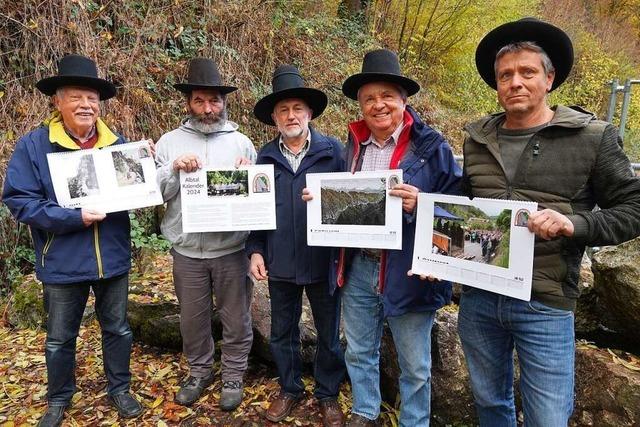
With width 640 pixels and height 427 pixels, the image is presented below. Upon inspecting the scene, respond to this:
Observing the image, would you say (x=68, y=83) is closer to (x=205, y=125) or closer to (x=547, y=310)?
(x=205, y=125)

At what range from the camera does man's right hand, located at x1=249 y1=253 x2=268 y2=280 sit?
3342mm

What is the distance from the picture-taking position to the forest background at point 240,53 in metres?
6.30

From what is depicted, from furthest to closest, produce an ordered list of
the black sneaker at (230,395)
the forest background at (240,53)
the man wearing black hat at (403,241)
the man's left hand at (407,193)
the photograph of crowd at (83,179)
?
the forest background at (240,53) < the black sneaker at (230,395) < the photograph of crowd at (83,179) < the man wearing black hat at (403,241) < the man's left hand at (407,193)

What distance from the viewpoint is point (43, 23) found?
20.7 ft

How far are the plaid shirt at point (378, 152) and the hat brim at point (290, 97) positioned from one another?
586mm

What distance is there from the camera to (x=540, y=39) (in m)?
2.22

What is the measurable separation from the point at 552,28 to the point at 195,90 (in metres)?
2.58

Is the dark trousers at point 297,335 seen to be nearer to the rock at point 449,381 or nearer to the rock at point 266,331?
the rock at point 266,331

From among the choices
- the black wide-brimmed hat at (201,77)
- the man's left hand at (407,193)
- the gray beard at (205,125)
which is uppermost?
the black wide-brimmed hat at (201,77)

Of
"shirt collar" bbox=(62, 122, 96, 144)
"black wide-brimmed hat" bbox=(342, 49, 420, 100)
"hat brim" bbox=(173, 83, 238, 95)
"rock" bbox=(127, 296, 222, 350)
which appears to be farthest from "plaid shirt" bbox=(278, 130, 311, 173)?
"rock" bbox=(127, 296, 222, 350)

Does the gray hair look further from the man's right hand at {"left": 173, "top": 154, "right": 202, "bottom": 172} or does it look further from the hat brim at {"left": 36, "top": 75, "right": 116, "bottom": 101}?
the hat brim at {"left": 36, "top": 75, "right": 116, "bottom": 101}

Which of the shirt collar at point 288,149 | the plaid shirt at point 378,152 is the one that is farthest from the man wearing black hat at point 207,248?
the plaid shirt at point 378,152

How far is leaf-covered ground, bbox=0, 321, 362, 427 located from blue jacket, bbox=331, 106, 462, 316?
4.85ft

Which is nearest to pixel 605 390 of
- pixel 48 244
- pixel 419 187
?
pixel 419 187
